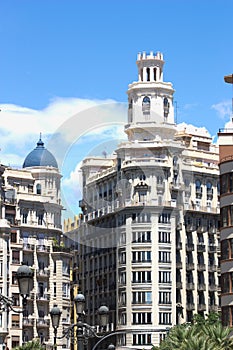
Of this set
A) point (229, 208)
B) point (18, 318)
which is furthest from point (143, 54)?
point (229, 208)

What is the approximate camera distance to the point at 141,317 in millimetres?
148750

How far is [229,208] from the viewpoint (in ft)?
293

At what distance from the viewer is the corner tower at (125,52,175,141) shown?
524 feet

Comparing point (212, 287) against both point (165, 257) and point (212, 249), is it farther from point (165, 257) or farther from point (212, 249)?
point (165, 257)

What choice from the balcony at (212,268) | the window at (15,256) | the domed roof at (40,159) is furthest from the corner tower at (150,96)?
the window at (15,256)

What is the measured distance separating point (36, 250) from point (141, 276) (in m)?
14.9

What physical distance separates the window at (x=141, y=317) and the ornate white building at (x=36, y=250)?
9364mm

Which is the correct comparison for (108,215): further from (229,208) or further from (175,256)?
(229,208)

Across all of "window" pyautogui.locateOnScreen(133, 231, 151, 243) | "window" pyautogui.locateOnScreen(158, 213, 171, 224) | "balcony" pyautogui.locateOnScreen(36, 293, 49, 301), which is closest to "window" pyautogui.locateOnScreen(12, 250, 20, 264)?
"balcony" pyautogui.locateOnScreen(36, 293, 49, 301)

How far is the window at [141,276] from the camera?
5822 inches

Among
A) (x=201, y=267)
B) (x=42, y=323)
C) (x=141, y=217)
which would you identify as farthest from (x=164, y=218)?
(x=42, y=323)

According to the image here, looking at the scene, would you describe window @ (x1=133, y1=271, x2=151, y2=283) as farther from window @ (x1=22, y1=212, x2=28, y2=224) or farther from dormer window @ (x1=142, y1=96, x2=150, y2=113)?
dormer window @ (x1=142, y1=96, x2=150, y2=113)

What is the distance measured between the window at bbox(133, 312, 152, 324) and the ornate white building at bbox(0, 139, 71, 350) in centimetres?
936

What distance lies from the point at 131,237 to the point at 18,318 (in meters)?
21.5
